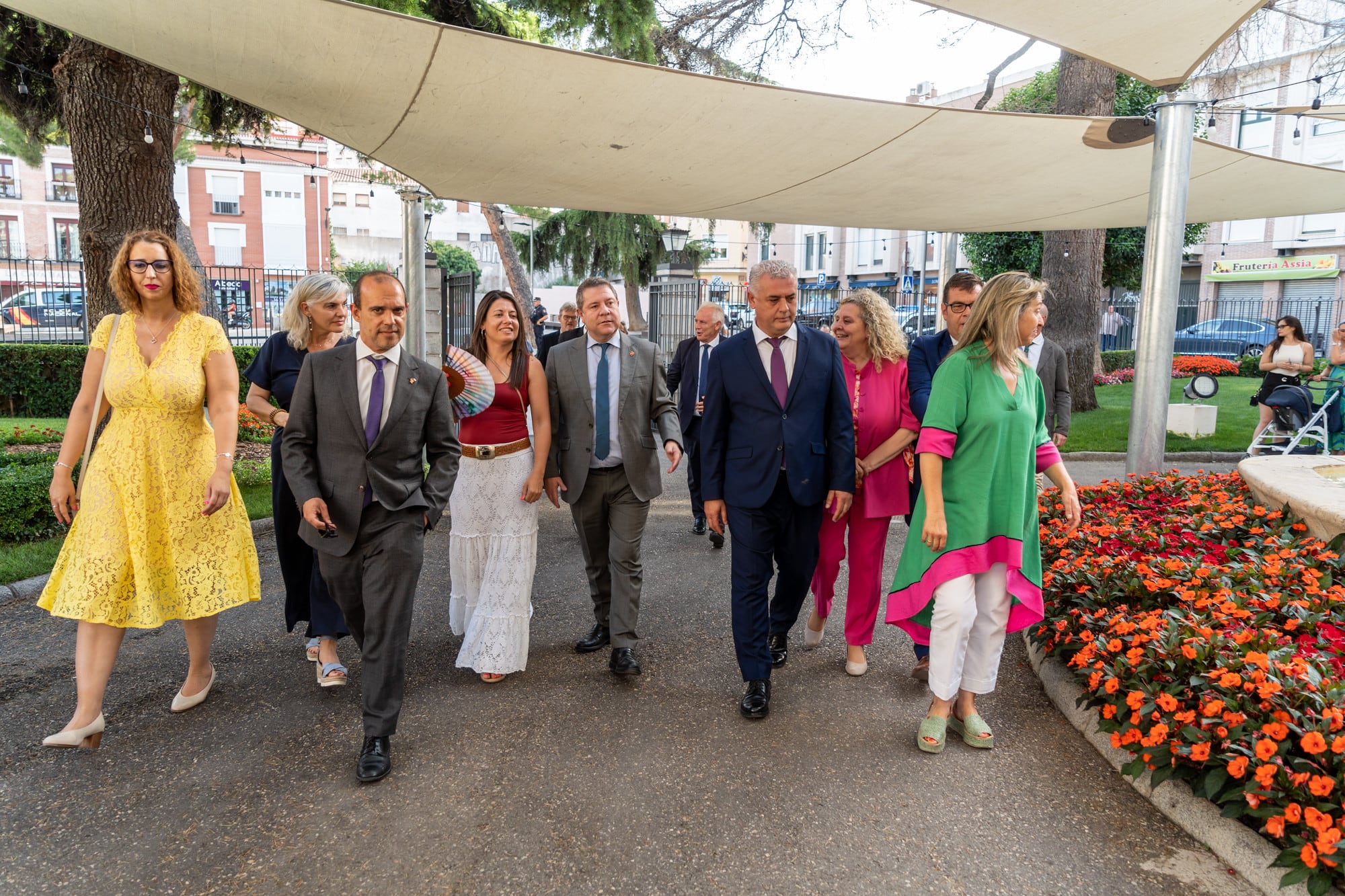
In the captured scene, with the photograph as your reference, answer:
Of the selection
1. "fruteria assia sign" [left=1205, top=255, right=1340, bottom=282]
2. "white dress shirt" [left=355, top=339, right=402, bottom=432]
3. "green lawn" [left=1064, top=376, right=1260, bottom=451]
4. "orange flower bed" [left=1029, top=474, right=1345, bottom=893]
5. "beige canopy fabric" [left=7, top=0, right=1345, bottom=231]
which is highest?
"fruteria assia sign" [left=1205, top=255, right=1340, bottom=282]

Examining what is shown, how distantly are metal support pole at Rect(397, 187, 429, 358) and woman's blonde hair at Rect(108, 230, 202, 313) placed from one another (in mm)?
4355

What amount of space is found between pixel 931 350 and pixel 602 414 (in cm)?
165

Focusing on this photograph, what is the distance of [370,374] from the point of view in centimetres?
331

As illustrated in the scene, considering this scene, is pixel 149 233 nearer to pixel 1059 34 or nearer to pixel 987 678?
pixel 987 678

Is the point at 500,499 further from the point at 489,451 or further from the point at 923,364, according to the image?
the point at 923,364

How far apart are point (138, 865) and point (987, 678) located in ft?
9.73

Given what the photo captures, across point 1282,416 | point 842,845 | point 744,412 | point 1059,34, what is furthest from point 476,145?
point 1282,416

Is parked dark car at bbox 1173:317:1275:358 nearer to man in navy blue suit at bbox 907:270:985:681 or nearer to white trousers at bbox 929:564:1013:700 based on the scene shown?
man in navy blue suit at bbox 907:270:985:681

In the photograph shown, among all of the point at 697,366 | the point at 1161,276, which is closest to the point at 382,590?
the point at 697,366

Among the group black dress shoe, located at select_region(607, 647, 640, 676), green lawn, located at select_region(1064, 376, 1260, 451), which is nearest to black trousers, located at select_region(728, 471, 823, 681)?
black dress shoe, located at select_region(607, 647, 640, 676)

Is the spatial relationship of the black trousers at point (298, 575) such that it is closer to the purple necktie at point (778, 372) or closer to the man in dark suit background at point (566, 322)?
the purple necktie at point (778, 372)

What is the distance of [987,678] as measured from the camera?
3.42m

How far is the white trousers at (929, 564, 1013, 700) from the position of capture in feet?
10.8

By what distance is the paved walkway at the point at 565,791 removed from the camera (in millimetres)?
2574
